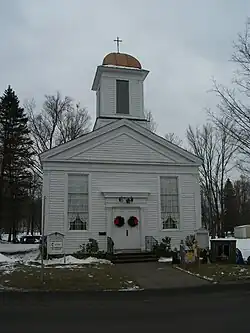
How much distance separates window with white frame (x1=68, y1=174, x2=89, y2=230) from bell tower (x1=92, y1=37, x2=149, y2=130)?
14.4 feet

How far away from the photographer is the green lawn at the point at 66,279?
1403 centimetres

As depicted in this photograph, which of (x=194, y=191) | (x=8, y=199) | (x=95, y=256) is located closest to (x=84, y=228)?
(x=95, y=256)

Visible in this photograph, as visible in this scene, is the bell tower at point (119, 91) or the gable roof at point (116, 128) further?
the bell tower at point (119, 91)

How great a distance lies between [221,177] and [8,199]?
2138 cm

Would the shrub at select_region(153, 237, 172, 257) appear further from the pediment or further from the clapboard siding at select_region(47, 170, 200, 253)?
the pediment

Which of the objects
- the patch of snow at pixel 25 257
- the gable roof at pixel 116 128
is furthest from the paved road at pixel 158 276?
the gable roof at pixel 116 128

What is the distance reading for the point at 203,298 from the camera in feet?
38.1

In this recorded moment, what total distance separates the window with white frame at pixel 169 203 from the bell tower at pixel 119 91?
4175mm

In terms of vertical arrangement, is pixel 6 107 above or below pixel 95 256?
above

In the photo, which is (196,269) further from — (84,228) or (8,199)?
(8,199)

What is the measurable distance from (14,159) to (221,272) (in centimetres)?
2820

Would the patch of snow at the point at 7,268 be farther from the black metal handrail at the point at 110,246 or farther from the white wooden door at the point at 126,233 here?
the white wooden door at the point at 126,233

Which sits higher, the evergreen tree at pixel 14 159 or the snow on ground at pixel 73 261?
the evergreen tree at pixel 14 159

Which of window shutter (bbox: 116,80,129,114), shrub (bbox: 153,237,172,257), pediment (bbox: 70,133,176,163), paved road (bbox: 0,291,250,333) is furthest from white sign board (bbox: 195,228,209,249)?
paved road (bbox: 0,291,250,333)
